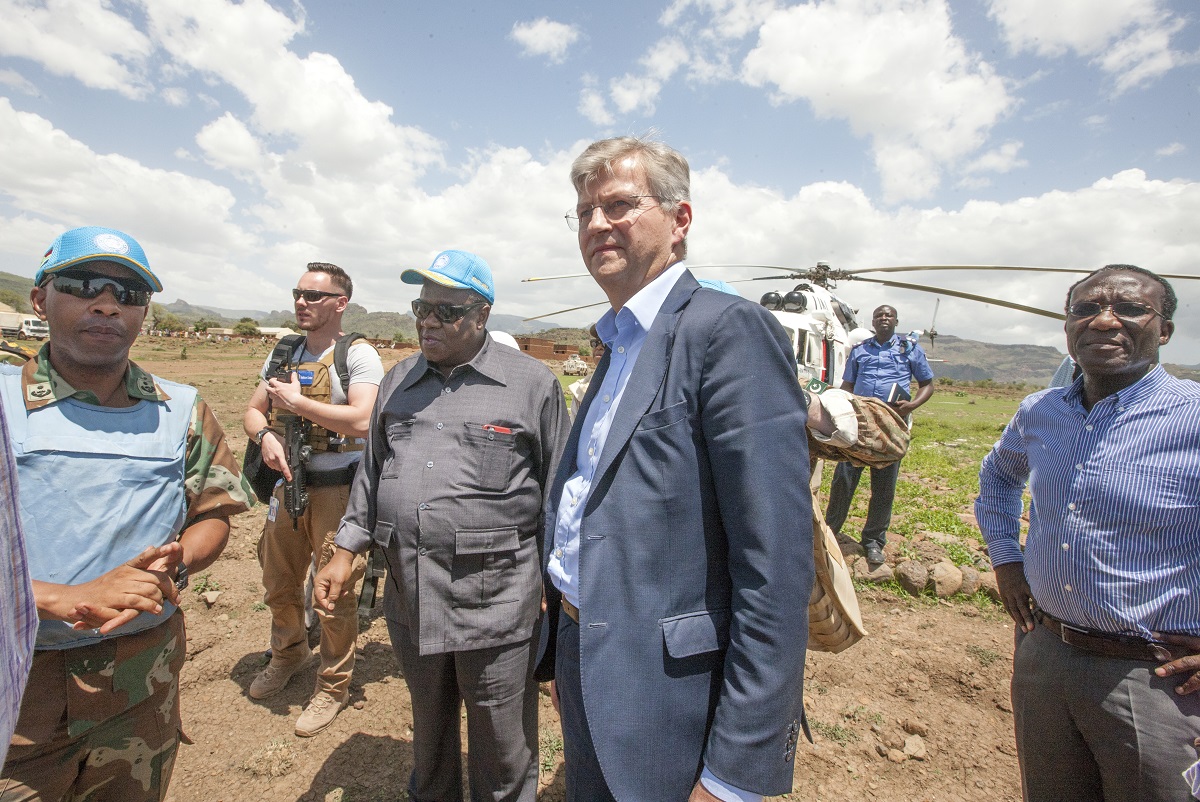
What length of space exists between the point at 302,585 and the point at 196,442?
1.90 meters

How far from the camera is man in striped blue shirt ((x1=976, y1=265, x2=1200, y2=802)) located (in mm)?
1695

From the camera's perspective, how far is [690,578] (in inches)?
52.5

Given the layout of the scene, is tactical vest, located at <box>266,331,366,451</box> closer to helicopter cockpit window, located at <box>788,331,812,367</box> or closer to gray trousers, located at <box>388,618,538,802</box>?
gray trousers, located at <box>388,618,538,802</box>

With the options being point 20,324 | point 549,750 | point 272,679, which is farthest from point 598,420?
point 20,324

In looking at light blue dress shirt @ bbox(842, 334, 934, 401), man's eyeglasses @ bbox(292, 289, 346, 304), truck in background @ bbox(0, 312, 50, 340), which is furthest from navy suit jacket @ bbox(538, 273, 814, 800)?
truck in background @ bbox(0, 312, 50, 340)

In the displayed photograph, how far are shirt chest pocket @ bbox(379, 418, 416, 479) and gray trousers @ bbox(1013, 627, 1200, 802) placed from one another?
2.43 metres

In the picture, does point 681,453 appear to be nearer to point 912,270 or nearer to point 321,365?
point 321,365

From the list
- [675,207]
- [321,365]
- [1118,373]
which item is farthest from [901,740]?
[321,365]

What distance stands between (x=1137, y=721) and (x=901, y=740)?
1.79 m

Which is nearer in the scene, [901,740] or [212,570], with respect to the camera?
[901,740]

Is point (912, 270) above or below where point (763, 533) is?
above

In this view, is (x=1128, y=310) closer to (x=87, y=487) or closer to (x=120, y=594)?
(x=120, y=594)

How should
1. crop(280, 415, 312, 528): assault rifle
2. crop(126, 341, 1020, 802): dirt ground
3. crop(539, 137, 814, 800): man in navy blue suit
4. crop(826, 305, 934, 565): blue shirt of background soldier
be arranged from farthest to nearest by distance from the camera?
crop(826, 305, 934, 565): blue shirt of background soldier, crop(280, 415, 312, 528): assault rifle, crop(126, 341, 1020, 802): dirt ground, crop(539, 137, 814, 800): man in navy blue suit

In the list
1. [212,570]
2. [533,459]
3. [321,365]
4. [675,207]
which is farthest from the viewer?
[212,570]
